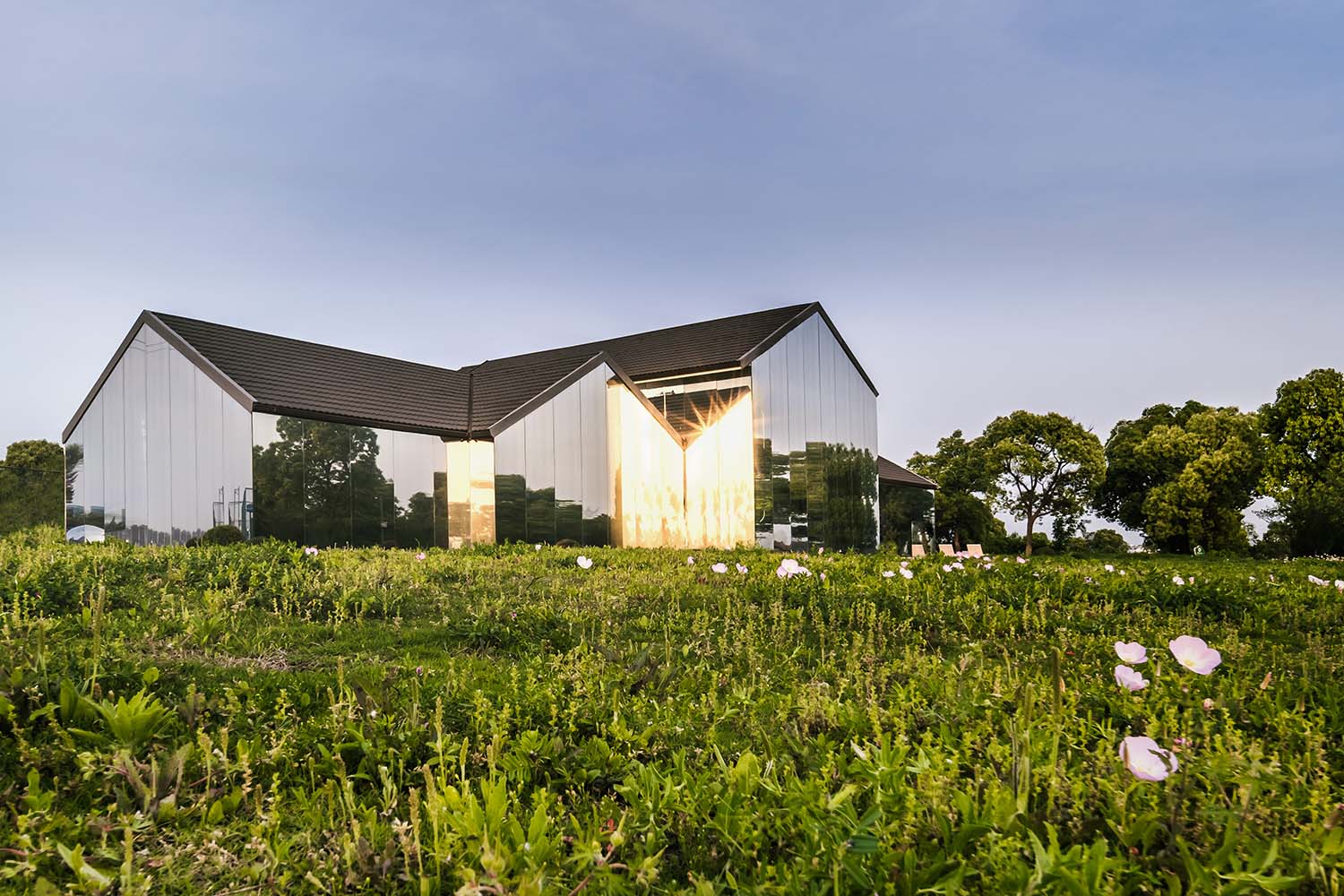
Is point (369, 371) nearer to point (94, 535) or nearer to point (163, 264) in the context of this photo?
point (163, 264)

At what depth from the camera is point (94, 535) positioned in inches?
715

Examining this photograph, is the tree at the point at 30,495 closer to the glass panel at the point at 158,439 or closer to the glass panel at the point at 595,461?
the glass panel at the point at 158,439

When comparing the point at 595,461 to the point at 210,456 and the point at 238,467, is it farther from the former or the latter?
the point at 210,456

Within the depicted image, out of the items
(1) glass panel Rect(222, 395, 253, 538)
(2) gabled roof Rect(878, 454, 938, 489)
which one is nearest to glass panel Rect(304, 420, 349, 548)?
(1) glass panel Rect(222, 395, 253, 538)

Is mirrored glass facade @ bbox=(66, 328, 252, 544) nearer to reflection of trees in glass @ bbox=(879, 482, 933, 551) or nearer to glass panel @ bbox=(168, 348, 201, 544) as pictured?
glass panel @ bbox=(168, 348, 201, 544)

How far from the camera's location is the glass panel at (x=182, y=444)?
16109 mm

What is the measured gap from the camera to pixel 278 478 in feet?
51.0

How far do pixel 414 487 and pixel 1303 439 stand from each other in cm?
2882

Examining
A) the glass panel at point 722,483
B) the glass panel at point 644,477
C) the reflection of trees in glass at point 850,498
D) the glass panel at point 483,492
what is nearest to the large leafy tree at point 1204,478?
the reflection of trees in glass at point 850,498

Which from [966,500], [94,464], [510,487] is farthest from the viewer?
[966,500]

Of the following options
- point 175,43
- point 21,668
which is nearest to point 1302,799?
point 21,668

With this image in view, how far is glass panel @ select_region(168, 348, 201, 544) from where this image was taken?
52.9 feet

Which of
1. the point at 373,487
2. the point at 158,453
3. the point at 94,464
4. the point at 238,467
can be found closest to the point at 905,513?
the point at 373,487

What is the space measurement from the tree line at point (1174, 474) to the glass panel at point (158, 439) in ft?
96.5
